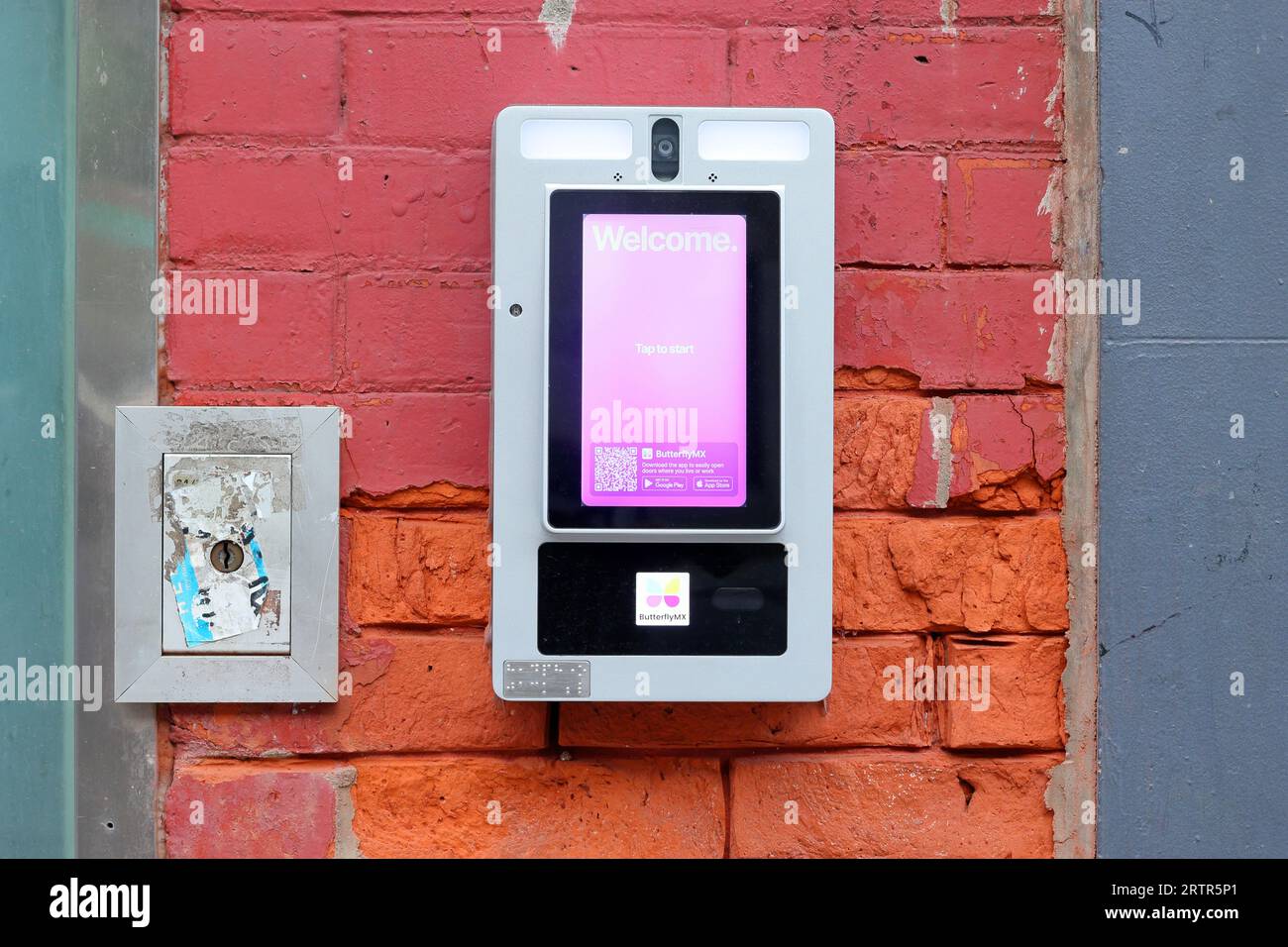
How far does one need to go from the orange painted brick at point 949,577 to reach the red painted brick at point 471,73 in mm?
599

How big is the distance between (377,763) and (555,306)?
22.8 inches

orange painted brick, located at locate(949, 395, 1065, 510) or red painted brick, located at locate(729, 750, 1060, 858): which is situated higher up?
orange painted brick, located at locate(949, 395, 1065, 510)

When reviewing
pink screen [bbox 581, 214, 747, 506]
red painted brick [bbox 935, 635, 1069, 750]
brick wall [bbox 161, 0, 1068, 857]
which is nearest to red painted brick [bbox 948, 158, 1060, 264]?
brick wall [bbox 161, 0, 1068, 857]

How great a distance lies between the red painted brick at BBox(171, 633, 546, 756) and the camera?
109 centimetres

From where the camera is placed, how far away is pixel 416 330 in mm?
1091

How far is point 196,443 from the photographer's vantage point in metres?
1.07

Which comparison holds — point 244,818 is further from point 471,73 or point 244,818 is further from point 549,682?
point 471,73

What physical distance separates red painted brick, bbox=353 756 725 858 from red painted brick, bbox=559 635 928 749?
37mm

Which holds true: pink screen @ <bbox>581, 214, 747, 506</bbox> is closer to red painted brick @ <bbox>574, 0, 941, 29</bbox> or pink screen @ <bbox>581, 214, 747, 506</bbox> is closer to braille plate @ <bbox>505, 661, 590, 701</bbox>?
braille plate @ <bbox>505, 661, 590, 701</bbox>

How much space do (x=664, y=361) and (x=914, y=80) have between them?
1.59 ft

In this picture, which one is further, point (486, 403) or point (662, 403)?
point (486, 403)

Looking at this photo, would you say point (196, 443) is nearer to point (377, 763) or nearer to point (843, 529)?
point (377, 763)

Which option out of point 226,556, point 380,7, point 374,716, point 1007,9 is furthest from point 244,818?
point 1007,9

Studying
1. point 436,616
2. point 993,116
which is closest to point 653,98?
point 993,116
